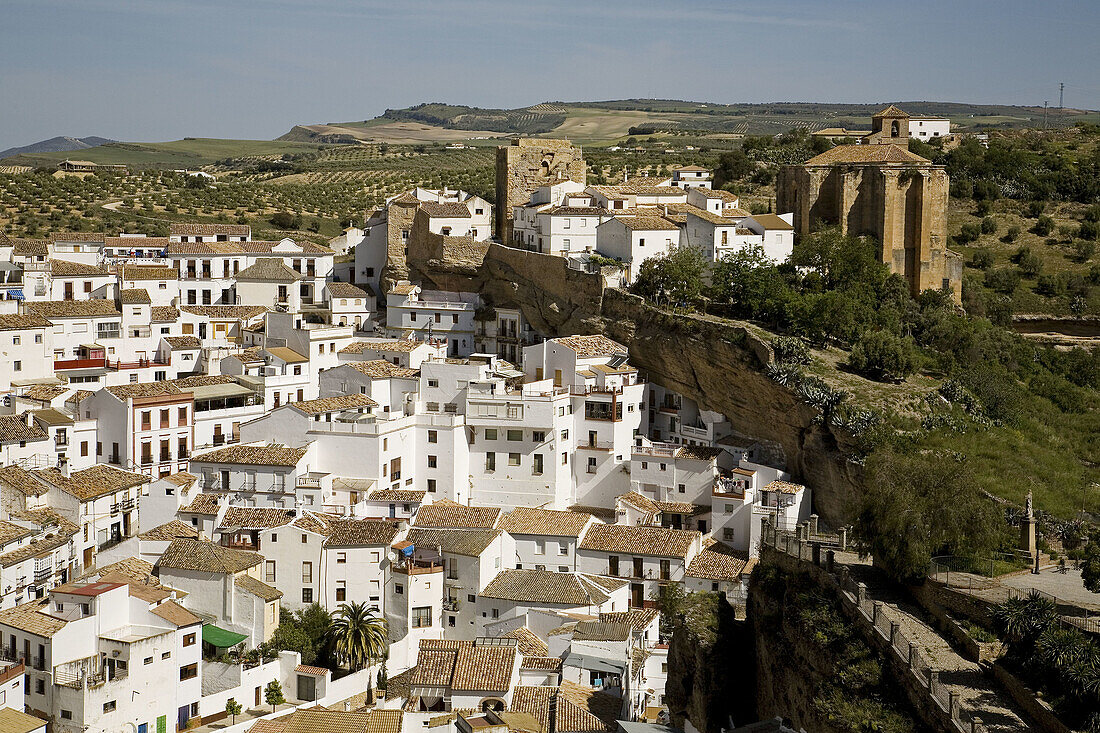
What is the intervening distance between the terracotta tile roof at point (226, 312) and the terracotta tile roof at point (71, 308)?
2.83 metres

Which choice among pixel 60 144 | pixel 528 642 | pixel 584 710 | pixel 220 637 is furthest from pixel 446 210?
pixel 60 144

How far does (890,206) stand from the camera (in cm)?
4384

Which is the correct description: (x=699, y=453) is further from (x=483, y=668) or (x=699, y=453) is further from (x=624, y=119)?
(x=624, y=119)

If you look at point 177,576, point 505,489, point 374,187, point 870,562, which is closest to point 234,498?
point 177,576

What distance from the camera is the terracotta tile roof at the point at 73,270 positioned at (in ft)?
152

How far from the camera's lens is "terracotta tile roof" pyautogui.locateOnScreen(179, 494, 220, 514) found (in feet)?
111

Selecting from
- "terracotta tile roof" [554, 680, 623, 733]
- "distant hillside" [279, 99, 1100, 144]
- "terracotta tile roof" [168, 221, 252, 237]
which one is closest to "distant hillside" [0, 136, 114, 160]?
"distant hillside" [279, 99, 1100, 144]

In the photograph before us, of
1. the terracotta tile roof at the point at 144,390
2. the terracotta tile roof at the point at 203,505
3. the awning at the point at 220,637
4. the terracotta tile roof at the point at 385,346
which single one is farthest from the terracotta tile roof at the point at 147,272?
the awning at the point at 220,637

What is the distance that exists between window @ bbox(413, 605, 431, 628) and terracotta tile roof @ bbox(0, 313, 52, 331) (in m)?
17.0

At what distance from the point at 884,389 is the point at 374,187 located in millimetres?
54103

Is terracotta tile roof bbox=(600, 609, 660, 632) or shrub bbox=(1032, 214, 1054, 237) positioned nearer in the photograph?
terracotta tile roof bbox=(600, 609, 660, 632)

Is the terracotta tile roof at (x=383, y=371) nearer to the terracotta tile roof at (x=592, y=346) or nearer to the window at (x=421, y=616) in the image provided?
the terracotta tile roof at (x=592, y=346)

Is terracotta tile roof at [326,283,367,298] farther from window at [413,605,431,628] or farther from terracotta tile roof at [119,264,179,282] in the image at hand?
window at [413,605,431,628]

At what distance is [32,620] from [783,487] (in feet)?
60.6
